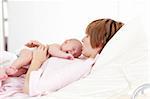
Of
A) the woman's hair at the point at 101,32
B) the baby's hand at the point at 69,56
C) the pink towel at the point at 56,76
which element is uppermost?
the woman's hair at the point at 101,32

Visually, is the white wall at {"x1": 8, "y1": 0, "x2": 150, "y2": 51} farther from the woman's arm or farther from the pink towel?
the pink towel

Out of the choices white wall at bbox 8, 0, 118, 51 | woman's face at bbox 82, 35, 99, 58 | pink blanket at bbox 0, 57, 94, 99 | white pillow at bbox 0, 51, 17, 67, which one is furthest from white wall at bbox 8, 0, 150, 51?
pink blanket at bbox 0, 57, 94, 99

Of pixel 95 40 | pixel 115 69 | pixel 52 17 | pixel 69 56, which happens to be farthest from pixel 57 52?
pixel 52 17

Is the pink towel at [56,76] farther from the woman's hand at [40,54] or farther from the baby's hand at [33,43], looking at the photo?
the baby's hand at [33,43]

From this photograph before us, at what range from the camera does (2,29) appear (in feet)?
8.96

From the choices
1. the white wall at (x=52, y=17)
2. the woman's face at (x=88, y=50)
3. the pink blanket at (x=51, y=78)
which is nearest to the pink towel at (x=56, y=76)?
A: the pink blanket at (x=51, y=78)

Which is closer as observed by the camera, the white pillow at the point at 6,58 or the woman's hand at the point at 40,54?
the woman's hand at the point at 40,54

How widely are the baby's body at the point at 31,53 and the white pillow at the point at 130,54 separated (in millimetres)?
174

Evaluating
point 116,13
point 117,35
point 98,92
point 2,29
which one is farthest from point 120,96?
point 2,29

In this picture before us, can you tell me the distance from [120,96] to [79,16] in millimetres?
1504

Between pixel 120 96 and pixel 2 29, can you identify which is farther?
pixel 2 29

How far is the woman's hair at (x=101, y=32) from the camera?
1426mm

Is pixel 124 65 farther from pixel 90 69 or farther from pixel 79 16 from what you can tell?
pixel 79 16

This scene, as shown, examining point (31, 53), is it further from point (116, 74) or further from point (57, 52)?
point (116, 74)
